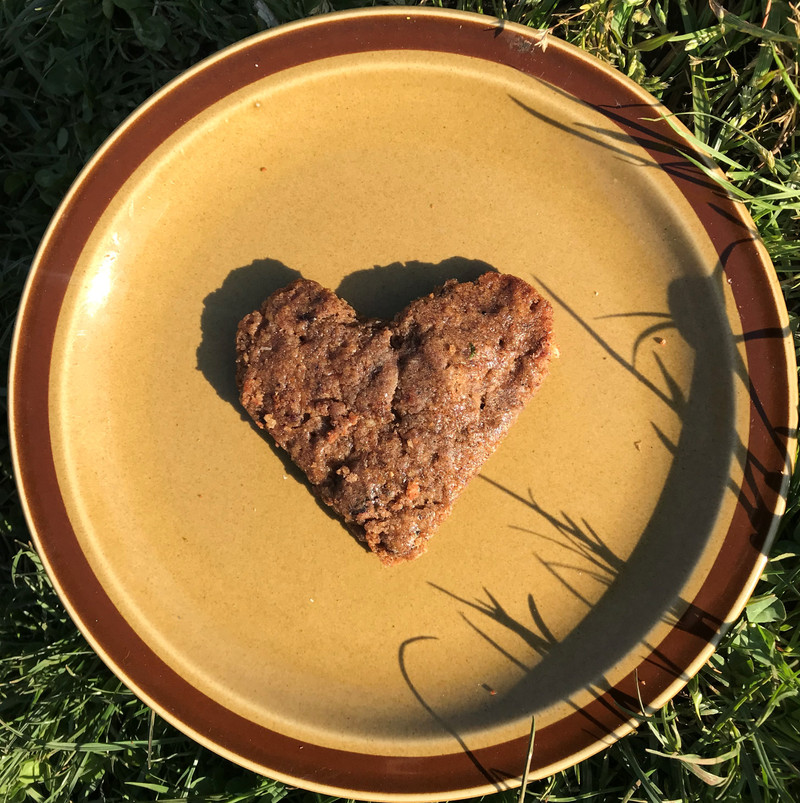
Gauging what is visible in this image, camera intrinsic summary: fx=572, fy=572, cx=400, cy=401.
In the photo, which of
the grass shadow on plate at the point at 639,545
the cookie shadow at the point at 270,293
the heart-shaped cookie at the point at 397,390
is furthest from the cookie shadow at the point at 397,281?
the grass shadow on plate at the point at 639,545

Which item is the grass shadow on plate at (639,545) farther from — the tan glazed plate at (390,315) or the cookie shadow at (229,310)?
the cookie shadow at (229,310)

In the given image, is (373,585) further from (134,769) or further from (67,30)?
(67,30)

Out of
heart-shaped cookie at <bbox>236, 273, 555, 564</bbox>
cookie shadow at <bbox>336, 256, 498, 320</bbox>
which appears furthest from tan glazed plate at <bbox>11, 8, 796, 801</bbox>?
heart-shaped cookie at <bbox>236, 273, 555, 564</bbox>

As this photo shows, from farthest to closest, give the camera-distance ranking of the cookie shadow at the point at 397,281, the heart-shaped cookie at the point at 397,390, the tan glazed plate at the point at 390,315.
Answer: the cookie shadow at the point at 397,281 < the tan glazed plate at the point at 390,315 < the heart-shaped cookie at the point at 397,390

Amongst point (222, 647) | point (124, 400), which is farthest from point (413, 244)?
point (222, 647)

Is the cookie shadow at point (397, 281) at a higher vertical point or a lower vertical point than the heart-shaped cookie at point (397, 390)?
higher

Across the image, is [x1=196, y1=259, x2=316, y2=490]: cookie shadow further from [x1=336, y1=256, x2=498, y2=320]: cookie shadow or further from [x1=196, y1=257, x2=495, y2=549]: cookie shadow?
[x1=336, y1=256, x2=498, y2=320]: cookie shadow

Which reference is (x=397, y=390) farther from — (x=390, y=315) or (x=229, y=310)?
(x=229, y=310)

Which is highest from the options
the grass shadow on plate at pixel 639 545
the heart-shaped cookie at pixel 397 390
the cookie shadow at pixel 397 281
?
the cookie shadow at pixel 397 281
